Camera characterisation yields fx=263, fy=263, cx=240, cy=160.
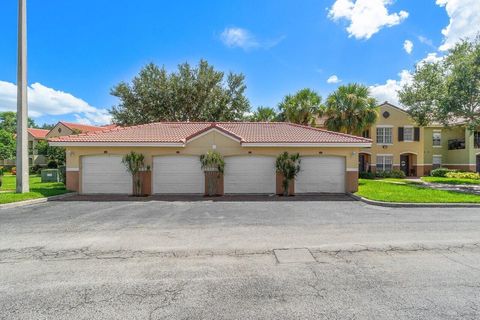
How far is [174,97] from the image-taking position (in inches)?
1155

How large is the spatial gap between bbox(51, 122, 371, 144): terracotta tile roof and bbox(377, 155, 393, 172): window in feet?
48.0

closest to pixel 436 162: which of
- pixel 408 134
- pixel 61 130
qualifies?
pixel 408 134

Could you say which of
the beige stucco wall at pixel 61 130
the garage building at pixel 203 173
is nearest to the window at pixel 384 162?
the garage building at pixel 203 173

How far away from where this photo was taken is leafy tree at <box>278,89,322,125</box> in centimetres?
2605

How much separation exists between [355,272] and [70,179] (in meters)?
15.8

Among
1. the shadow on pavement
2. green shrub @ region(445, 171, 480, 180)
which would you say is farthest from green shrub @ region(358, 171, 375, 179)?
the shadow on pavement

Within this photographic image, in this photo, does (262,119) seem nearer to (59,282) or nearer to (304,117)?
(304,117)

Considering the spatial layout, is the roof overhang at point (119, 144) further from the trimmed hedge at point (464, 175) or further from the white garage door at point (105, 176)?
the trimmed hedge at point (464, 175)

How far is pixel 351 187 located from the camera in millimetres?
15039

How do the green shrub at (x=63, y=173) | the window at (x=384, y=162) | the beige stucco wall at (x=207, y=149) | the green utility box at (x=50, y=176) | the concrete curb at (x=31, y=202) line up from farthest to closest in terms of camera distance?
the window at (x=384, y=162) < the green utility box at (x=50, y=176) < the green shrub at (x=63, y=173) < the beige stucco wall at (x=207, y=149) < the concrete curb at (x=31, y=202)

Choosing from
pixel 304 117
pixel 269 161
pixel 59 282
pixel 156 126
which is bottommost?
pixel 59 282

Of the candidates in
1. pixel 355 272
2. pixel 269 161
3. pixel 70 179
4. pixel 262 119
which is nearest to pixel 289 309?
pixel 355 272

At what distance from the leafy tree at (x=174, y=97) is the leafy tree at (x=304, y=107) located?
25.6 feet

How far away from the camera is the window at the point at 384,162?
28203 mm
